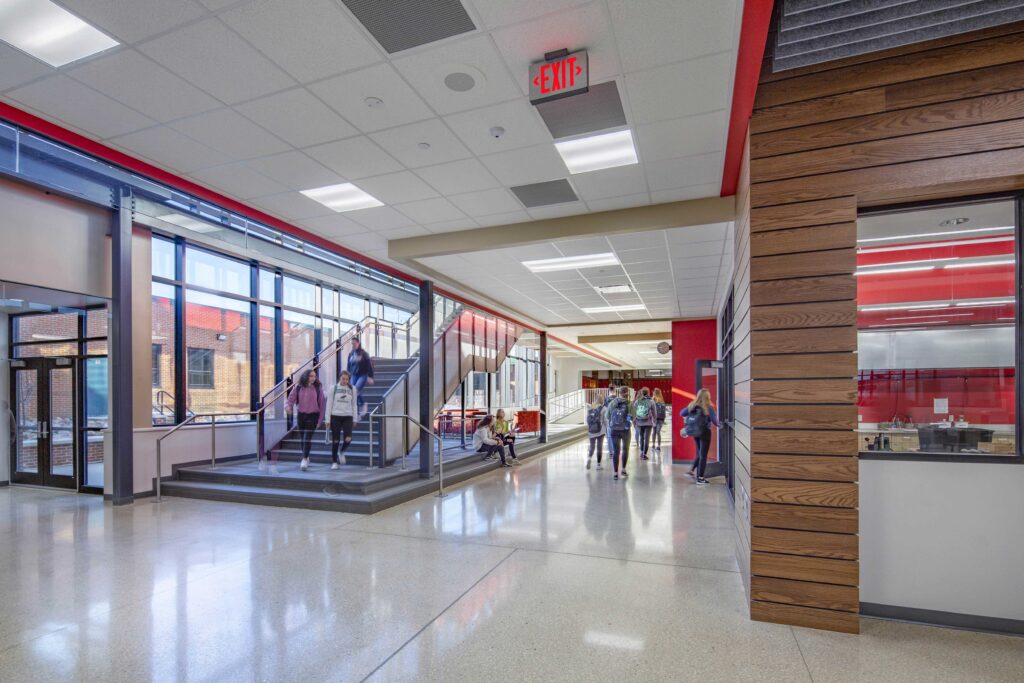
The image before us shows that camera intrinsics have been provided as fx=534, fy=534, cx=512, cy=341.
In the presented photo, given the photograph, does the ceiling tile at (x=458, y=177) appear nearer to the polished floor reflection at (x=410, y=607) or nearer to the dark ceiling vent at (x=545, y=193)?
the dark ceiling vent at (x=545, y=193)

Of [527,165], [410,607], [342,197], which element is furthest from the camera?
[342,197]

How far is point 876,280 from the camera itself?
10.5ft

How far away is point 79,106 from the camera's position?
3.43 metres

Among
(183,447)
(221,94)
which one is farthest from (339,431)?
(221,94)

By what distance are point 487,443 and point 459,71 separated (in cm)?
716

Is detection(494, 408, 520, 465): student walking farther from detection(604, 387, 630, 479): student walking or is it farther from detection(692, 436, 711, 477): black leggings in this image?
detection(692, 436, 711, 477): black leggings

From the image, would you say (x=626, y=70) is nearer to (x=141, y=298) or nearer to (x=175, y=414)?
(x=141, y=298)

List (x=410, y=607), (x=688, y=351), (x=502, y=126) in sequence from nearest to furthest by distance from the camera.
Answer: (x=410, y=607), (x=502, y=126), (x=688, y=351)

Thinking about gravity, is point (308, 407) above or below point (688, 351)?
below

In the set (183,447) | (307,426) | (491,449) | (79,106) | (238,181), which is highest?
(79,106)

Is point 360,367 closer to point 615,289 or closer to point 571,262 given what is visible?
point 571,262

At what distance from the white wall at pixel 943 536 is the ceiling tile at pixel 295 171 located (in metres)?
4.41

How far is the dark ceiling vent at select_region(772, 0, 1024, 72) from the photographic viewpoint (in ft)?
8.32

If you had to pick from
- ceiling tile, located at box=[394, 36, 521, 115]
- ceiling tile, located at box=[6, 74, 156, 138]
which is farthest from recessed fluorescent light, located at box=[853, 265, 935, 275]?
ceiling tile, located at box=[6, 74, 156, 138]
